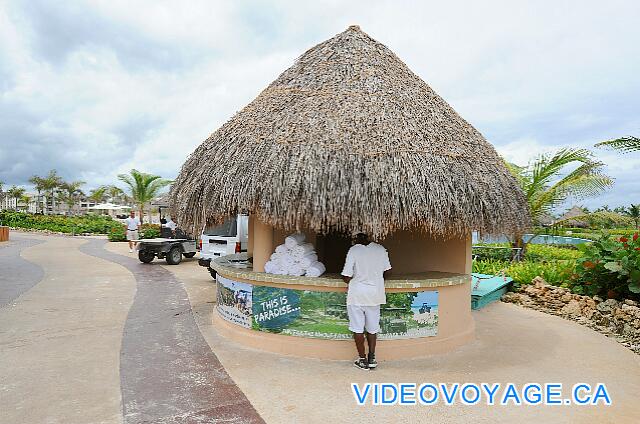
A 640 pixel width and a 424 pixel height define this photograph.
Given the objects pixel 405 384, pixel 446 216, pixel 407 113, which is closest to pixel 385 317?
pixel 405 384

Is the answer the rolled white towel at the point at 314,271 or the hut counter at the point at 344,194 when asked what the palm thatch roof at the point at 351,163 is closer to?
the hut counter at the point at 344,194

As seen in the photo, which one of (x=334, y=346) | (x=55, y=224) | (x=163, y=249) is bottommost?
(x=334, y=346)

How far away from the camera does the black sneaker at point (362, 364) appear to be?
19.5 feet

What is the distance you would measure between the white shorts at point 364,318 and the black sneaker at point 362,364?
1.17 ft

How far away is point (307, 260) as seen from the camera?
6.74 meters

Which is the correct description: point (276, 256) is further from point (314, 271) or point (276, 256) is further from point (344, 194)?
point (344, 194)

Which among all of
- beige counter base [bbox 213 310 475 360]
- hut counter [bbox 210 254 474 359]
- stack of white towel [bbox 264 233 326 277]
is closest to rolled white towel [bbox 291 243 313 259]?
stack of white towel [bbox 264 233 326 277]

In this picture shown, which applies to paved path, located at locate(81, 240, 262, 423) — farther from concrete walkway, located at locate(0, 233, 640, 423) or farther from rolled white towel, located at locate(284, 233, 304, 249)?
rolled white towel, located at locate(284, 233, 304, 249)

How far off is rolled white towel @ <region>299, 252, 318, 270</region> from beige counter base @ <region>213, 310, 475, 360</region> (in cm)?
97

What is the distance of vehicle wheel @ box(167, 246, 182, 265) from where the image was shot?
16.4 metres

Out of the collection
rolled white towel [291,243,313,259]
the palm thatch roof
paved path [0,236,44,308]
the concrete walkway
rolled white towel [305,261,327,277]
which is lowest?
the concrete walkway

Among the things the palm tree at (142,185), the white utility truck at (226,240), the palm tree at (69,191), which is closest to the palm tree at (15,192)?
the palm tree at (69,191)

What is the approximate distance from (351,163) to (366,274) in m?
1.43

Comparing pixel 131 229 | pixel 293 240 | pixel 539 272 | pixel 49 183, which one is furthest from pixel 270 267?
pixel 49 183
